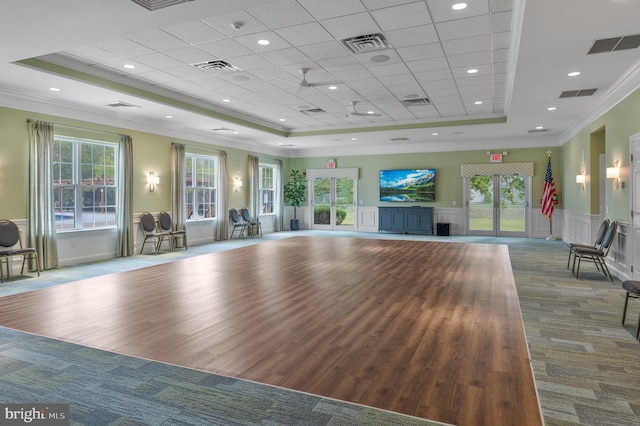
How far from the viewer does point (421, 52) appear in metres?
5.52

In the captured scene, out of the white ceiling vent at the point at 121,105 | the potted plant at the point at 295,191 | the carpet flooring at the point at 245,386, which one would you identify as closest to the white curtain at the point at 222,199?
the potted plant at the point at 295,191

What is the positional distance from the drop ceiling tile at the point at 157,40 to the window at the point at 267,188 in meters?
8.69

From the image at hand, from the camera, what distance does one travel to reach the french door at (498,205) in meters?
12.4

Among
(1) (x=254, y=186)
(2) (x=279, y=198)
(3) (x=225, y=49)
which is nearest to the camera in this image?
(3) (x=225, y=49)

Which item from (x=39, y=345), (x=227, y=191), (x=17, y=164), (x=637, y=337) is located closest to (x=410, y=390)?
(x=637, y=337)

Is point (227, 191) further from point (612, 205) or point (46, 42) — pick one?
point (612, 205)

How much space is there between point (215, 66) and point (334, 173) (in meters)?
9.06

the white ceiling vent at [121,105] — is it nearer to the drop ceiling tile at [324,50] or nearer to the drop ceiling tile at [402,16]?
the drop ceiling tile at [324,50]

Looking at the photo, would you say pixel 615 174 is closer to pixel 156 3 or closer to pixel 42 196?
pixel 156 3

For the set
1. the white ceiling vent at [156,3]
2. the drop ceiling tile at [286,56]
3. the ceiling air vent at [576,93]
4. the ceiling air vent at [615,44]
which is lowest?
the ceiling air vent at [615,44]

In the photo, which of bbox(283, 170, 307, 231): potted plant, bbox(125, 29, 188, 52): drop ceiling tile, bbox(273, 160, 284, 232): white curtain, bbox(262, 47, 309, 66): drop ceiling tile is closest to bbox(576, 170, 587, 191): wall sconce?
bbox(262, 47, 309, 66): drop ceiling tile

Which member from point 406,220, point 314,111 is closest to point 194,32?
point 314,111
